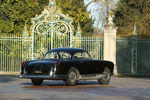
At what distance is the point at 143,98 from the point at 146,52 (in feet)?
55.4

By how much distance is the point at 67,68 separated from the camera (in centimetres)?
1562

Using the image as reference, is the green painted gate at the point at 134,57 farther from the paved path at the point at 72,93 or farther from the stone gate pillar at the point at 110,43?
the paved path at the point at 72,93

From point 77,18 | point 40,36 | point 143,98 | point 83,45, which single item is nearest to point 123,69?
point 83,45

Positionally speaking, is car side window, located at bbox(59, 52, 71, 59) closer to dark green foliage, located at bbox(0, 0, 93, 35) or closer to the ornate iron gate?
the ornate iron gate

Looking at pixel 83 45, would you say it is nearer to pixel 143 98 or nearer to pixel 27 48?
pixel 27 48

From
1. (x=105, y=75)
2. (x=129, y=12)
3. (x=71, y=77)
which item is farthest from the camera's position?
(x=129, y=12)

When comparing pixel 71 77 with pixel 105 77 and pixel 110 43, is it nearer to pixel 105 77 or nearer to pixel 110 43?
pixel 105 77

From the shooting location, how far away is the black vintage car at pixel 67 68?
50.3 feet

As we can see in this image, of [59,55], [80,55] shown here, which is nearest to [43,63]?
[59,55]

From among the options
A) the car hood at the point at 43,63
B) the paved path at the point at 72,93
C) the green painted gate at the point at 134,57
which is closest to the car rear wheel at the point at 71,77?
the paved path at the point at 72,93

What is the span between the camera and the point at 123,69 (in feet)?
95.1

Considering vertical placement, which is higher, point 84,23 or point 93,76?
A: point 84,23

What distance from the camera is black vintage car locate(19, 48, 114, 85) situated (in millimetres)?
15320

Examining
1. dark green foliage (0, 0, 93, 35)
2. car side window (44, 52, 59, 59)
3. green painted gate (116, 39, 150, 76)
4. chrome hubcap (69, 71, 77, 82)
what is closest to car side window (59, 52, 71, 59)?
car side window (44, 52, 59, 59)
